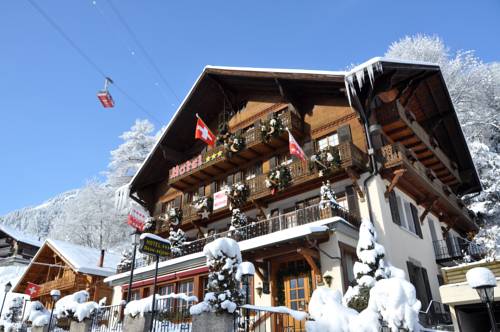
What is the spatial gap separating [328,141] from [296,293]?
759 cm

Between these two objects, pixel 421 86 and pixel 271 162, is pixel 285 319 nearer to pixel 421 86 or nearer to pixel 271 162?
pixel 271 162

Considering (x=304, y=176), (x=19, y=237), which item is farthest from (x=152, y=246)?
(x=19, y=237)

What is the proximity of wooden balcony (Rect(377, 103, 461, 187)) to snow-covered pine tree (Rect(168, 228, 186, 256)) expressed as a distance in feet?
41.1

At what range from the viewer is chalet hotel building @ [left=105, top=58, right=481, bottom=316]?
16266mm

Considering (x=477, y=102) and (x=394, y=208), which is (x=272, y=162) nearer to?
(x=394, y=208)

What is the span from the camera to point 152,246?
11805 mm

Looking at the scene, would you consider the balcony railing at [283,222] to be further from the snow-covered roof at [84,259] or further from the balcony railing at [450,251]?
the snow-covered roof at [84,259]

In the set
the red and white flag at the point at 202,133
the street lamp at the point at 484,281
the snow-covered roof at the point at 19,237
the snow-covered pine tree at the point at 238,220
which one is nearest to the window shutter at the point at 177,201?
the red and white flag at the point at 202,133

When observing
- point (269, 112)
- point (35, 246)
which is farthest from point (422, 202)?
A: point (35, 246)

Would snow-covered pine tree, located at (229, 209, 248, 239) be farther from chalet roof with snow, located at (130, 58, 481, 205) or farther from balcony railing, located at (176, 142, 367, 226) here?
chalet roof with snow, located at (130, 58, 481, 205)

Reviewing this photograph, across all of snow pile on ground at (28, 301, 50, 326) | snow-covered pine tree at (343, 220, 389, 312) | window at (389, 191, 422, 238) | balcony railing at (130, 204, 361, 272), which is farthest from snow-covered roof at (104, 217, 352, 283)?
snow pile on ground at (28, 301, 50, 326)

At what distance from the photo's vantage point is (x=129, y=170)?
47.3m

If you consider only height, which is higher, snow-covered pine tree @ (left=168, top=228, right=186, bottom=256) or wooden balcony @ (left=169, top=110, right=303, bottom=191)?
wooden balcony @ (left=169, top=110, right=303, bottom=191)

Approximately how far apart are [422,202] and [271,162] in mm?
8427
